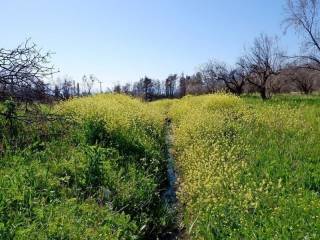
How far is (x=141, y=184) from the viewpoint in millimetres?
7984

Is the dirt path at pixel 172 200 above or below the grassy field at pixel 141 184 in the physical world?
below

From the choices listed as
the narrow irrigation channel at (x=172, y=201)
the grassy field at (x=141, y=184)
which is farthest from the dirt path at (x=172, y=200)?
the grassy field at (x=141, y=184)

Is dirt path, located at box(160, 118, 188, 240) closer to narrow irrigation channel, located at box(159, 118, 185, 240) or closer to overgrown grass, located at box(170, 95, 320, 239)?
narrow irrigation channel, located at box(159, 118, 185, 240)

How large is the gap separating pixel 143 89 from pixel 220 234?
240ft

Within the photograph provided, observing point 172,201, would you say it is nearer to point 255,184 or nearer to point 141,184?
point 141,184

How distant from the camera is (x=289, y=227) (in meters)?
5.16

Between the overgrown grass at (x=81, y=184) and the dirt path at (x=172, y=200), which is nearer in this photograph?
the overgrown grass at (x=81, y=184)

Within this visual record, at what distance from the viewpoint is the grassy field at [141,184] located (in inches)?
216

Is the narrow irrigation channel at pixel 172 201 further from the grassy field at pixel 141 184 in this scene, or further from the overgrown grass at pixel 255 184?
the overgrown grass at pixel 255 184

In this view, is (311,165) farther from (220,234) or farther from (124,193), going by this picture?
(124,193)

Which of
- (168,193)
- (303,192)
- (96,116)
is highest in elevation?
(96,116)

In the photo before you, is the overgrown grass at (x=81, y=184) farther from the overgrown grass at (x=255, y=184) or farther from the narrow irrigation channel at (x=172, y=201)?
the overgrown grass at (x=255, y=184)

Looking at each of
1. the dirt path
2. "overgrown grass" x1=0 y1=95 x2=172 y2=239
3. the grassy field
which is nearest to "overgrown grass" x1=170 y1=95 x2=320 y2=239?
the grassy field

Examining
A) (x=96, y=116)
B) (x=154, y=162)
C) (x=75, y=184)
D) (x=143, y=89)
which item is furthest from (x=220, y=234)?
(x=143, y=89)
